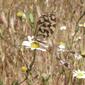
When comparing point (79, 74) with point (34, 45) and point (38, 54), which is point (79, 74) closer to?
point (34, 45)

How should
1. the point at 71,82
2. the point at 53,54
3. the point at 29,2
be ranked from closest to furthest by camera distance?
the point at 71,82
the point at 53,54
the point at 29,2

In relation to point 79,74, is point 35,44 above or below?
above

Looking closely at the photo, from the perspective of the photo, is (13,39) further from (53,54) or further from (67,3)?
(67,3)

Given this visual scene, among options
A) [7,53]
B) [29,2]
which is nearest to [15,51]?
[7,53]

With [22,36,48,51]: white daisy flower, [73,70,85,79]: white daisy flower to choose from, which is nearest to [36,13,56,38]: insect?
[22,36,48,51]: white daisy flower

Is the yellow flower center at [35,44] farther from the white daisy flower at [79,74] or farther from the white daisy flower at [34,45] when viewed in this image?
the white daisy flower at [79,74]

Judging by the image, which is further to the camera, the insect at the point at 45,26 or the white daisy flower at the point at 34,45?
the insect at the point at 45,26

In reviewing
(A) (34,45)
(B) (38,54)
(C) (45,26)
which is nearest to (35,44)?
(A) (34,45)

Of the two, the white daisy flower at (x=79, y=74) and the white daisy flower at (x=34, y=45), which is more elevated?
the white daisy flower at (x=34, y=45)

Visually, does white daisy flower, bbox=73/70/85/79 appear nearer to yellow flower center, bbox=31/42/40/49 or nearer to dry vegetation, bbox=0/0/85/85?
Answer: dry vegetation, bbox=0/0/85/85

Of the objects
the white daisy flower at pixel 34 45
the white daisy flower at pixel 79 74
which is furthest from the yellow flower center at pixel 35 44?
the white daisy flower at pixel 79 74

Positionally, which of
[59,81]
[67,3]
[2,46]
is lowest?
[59,81]

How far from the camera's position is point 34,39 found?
144 cm

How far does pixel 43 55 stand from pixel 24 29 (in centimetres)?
29
